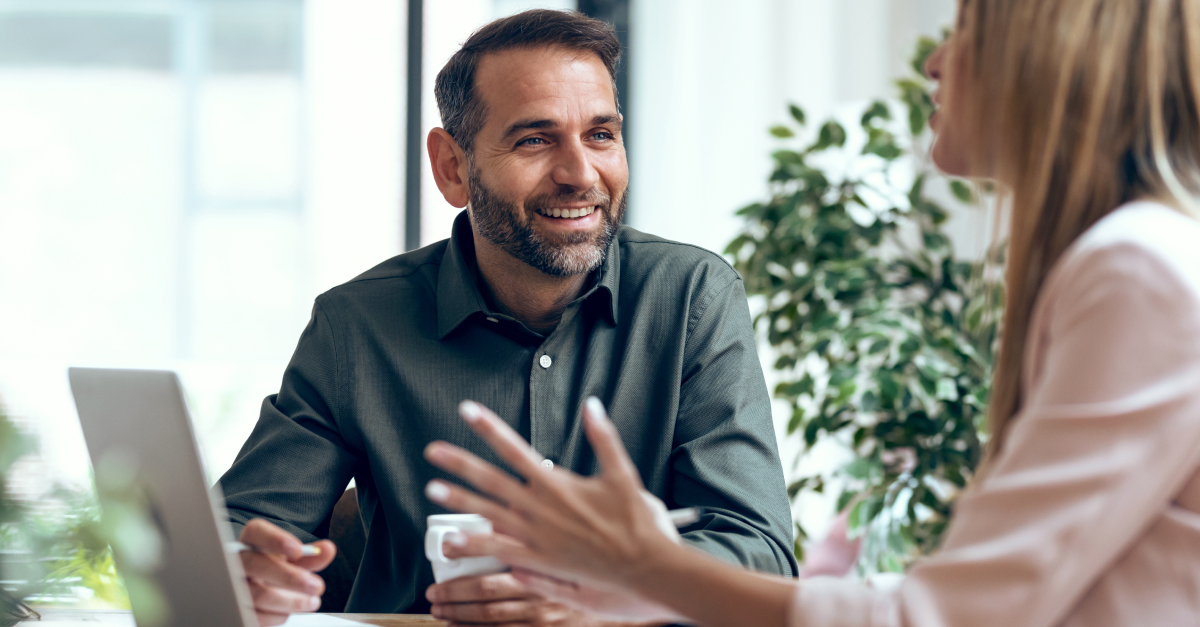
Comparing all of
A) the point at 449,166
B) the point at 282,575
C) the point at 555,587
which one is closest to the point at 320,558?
the point at 282,575

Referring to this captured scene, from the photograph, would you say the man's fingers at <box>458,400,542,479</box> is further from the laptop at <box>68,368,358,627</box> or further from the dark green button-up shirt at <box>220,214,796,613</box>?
the dark green button-up shirt at <box>220,214,796,613</box>

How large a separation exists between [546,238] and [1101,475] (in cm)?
99

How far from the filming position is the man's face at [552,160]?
58.1 inches

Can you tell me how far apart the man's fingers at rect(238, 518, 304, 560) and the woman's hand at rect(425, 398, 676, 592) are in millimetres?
359

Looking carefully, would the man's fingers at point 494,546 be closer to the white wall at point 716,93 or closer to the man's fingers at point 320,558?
the man's fingers at point 320,558

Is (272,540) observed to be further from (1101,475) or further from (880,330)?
(880,330)

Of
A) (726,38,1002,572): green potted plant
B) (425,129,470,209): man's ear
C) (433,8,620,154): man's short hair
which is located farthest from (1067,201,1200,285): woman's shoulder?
(726,38,1002,572): green potted plant

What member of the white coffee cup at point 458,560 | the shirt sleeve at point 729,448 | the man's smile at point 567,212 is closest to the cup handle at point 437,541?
the white coffee cup at point 458,560

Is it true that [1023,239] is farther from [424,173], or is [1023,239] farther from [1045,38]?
[424,173]

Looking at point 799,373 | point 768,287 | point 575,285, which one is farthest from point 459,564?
point 799,373

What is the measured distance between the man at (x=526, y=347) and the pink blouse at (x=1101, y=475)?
24.1 inches

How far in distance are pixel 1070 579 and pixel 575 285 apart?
3.35ft

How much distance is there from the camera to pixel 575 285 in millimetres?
1537

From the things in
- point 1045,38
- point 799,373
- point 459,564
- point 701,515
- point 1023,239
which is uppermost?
point 1045,38
